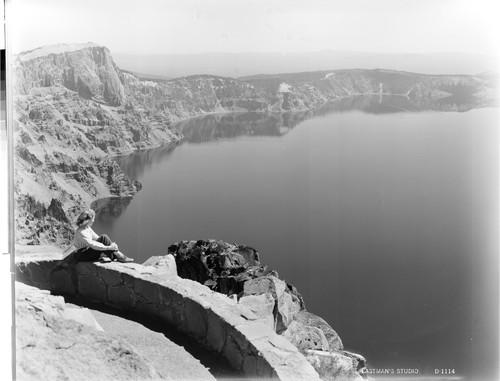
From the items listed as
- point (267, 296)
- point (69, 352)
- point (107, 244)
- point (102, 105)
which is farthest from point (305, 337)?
point (102, 105)

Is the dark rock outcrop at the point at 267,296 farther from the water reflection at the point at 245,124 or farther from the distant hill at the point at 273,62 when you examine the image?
the distant hill at the point at 273,62

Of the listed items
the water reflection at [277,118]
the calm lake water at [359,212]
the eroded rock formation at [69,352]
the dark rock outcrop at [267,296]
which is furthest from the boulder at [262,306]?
the water reflection at [277,118]

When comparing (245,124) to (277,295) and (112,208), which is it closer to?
(112,208)

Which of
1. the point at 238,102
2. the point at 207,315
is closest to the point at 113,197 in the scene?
the point at 238,102

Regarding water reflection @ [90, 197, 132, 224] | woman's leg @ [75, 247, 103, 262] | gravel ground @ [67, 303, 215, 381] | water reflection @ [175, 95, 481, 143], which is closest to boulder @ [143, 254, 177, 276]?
woman's leg @ [75, 247, 103, 262]

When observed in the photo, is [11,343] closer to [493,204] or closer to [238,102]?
[238,102]

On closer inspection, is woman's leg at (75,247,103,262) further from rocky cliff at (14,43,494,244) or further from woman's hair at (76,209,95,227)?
rocky cliff at (14,43,494,244)
